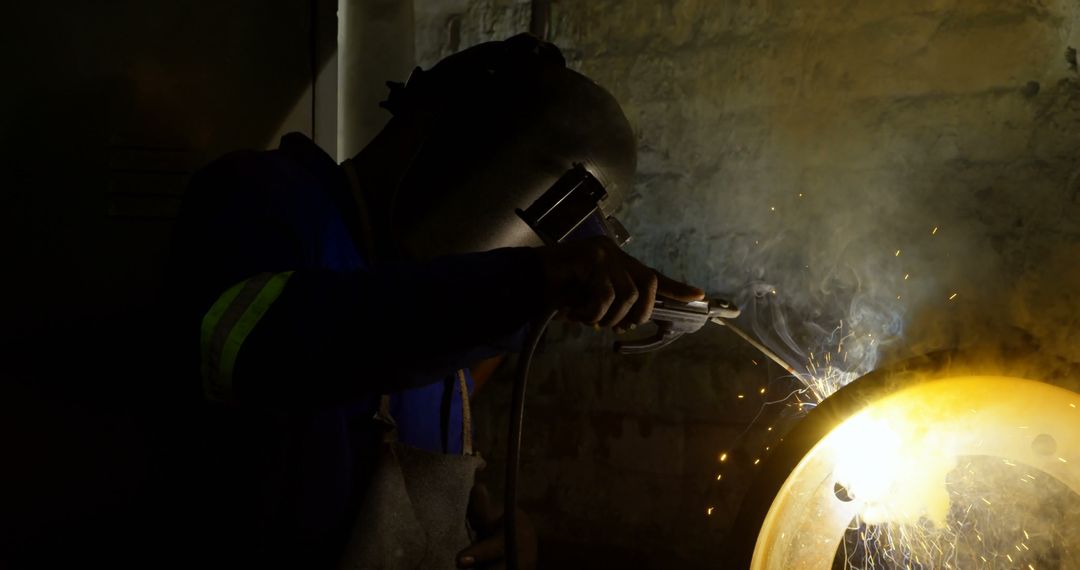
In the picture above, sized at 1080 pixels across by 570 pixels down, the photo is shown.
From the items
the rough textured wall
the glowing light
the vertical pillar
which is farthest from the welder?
the vertical pillar

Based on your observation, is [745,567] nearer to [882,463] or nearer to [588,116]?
[882,463]

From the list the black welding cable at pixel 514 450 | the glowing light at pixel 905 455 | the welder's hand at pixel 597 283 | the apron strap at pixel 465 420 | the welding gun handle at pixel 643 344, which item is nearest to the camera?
the glowing light at pixel 905 455

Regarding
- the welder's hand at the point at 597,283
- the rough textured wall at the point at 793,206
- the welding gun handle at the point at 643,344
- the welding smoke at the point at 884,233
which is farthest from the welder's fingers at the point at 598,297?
the welding smoke at the point at 884,233

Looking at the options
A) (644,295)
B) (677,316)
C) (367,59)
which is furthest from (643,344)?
(367,59)

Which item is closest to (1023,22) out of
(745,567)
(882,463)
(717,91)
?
(717,91)

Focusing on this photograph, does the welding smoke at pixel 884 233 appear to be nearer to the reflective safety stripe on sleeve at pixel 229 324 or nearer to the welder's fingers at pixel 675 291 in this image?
the welder's fingers at pixel 675 291

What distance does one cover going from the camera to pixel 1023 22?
69.2 inches

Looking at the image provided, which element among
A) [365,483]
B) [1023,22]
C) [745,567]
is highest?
[1023,22]

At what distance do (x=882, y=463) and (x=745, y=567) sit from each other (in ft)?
0.89

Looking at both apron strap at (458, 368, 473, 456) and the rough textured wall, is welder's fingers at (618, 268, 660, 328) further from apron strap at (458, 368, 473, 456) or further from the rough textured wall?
apron strap at (458, 368, 473, 456)

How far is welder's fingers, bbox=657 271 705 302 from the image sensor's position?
130 cm

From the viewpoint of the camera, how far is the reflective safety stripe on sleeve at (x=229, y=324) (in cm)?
106

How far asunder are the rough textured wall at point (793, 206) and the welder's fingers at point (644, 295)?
389 mm

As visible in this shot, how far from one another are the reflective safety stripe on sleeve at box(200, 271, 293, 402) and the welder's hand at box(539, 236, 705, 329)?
0.41m
